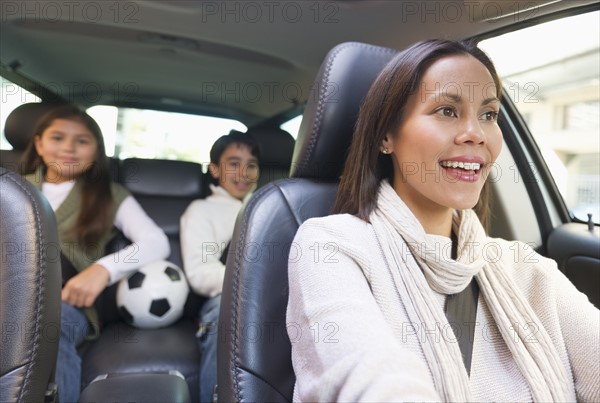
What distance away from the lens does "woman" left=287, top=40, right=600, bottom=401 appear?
0.77 m

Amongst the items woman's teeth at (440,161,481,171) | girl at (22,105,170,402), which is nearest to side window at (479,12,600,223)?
woman's teeth at (440,161,481,171)

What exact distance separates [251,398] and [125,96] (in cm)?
272

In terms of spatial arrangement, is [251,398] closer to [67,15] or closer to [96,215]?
[96,215]

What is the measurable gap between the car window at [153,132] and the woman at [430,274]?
84.0 inches

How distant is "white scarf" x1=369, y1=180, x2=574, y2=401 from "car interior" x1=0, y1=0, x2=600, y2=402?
0.20 metres

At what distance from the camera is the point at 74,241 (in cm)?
192

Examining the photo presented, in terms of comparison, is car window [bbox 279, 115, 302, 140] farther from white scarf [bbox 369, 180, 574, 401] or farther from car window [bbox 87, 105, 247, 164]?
white scarf [bbox 369, 180, 574, 401]

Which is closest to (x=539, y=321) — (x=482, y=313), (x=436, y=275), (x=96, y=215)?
(x=482, y=313)

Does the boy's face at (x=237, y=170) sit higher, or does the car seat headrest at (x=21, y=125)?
the car seat headrest at (x=21, y=125)

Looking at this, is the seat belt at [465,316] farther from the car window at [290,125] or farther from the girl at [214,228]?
the car window at [290,125]

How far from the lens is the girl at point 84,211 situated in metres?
1.80

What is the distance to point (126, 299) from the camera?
6.16 feet

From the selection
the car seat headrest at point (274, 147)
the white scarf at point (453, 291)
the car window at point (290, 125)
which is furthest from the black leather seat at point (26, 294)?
the car window at point (290, 125)

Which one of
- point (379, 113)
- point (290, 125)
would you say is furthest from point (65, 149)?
point (379, 113)
